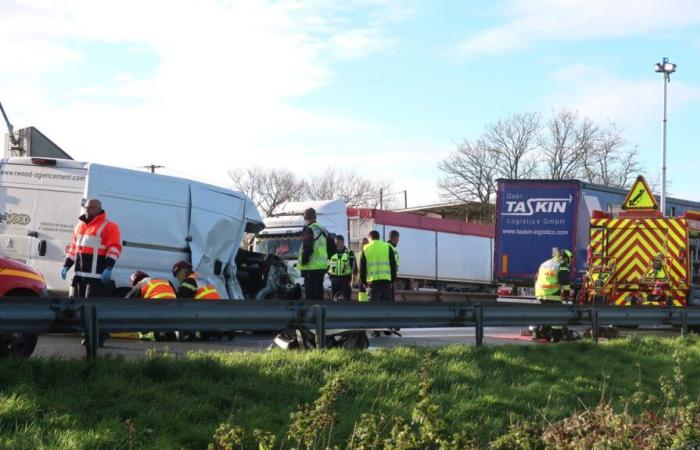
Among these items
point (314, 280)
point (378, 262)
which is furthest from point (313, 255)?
point (378, 262)

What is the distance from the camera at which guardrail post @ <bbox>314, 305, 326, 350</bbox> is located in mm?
7741

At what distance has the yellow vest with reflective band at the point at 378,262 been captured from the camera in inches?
561

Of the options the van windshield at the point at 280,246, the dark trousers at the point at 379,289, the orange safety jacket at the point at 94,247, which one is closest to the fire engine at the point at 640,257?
the dark trousers at the point at 379,289

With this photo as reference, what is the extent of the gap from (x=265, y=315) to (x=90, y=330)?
1.76 metres

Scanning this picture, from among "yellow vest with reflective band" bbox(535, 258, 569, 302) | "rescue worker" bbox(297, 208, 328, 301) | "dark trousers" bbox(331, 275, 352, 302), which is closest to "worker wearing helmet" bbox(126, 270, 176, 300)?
"rescue worker" bbox(297, 208, 328, 301)

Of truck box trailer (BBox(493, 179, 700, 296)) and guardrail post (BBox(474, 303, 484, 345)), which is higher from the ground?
truck box trailer (BBox(493, 179, 700, 296))

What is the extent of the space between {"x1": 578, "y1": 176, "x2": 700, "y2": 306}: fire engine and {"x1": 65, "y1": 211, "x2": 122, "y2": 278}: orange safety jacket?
10.1 m

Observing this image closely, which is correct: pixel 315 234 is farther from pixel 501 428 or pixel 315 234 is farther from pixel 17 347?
pixel 501 428

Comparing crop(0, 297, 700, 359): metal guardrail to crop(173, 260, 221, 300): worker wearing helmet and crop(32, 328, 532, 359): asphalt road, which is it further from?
crop(173, 260, 221, 300): worker wearing helmet

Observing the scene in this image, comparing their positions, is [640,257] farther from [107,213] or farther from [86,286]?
[86,286]

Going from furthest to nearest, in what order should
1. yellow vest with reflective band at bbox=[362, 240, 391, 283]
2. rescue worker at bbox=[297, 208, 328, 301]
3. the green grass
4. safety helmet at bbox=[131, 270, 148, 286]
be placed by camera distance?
yellow vest with reflective band at bbox=[362, 240, 391, 283], rescue worker at bbox=[297, 208, 328, 301], safety helmet at bbox=[131, 270, 148, 286], the green grass

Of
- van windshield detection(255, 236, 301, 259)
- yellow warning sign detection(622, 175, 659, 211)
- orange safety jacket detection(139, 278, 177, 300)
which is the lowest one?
orange safety jacket detection(139, 278, 177, 300)

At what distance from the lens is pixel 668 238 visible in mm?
16578

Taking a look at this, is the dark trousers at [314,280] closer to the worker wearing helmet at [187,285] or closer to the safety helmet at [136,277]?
the worker wearing helmet at [187,285]
